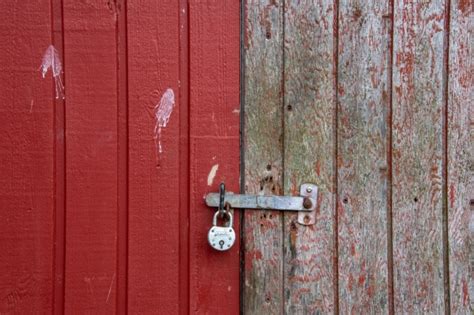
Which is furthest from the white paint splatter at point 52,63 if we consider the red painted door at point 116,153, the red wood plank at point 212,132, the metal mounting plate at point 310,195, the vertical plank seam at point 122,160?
the metal mounting plate at point 310,195

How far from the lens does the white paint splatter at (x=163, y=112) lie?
1634 mm

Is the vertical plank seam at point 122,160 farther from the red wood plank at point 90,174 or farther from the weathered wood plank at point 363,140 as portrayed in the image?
the weathered wood plank at point 363,140

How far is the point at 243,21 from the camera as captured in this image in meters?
1.65

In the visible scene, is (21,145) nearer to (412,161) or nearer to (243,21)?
(243,21)

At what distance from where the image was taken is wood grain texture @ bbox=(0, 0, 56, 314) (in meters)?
1.61

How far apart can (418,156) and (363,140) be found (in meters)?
0.19

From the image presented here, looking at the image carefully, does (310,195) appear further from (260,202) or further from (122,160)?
(122,160)

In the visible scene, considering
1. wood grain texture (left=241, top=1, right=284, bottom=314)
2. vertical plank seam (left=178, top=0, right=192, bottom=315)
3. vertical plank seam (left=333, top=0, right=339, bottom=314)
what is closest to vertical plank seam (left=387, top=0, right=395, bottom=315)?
vertical plank seam (left=333, top=0, right=339, bottom=314)

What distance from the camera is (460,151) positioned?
164 centimetres

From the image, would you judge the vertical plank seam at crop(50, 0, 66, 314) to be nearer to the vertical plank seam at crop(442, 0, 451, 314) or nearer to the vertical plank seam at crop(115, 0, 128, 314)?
the vertical plank seam at crop(115, 0, 128, 314)

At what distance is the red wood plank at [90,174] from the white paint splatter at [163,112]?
14 centimetres

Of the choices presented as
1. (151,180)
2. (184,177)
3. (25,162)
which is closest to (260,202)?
(184,177)

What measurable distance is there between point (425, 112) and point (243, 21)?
2.26ft

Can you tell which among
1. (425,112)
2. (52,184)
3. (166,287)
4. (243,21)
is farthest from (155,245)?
(425,112)
